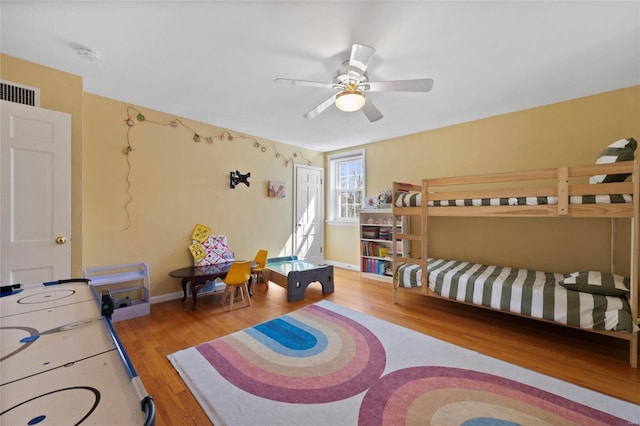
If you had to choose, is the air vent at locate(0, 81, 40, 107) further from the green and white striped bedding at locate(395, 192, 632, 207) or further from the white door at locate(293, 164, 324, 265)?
the green and white striped bedding at locate(395, 192, 632, 207)

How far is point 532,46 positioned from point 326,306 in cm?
321

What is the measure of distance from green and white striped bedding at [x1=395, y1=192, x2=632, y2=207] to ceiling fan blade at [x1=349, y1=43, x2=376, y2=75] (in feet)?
5.66

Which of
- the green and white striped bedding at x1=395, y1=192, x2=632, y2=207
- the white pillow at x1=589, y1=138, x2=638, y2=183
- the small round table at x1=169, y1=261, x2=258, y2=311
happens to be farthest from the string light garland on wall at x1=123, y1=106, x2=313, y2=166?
the white pillow at x1=589, y1=138, x2=638, y2=183

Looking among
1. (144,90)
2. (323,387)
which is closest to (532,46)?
(323,387)

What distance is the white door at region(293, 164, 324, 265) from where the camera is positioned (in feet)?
16.6

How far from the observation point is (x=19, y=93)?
2197 mm

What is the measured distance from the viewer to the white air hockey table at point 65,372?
0.65 meters

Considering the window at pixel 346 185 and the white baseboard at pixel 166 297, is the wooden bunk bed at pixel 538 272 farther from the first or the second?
the white baseboard at pixel 166 297

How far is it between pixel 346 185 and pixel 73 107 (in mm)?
4180

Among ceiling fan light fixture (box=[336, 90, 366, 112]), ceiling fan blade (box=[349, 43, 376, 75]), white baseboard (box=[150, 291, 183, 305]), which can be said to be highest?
ceiling fan blade (box=[349, 43, 376, 75])

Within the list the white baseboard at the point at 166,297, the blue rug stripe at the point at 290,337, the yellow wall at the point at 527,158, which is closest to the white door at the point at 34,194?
the white baseboard at the point at 166,297

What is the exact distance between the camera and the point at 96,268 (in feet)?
9.49

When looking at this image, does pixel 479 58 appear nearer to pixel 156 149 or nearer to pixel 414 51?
pixel 414 51

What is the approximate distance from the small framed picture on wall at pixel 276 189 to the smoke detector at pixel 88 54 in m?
2.71
